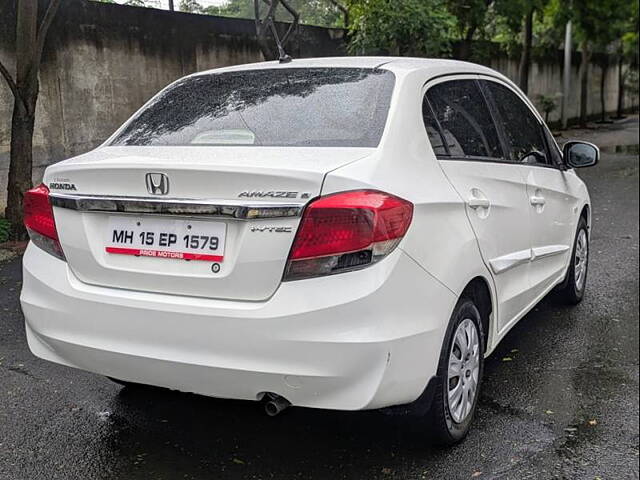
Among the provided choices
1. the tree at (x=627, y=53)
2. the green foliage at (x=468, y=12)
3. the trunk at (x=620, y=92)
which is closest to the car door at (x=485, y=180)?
the green foliage at (x=468, y=12)

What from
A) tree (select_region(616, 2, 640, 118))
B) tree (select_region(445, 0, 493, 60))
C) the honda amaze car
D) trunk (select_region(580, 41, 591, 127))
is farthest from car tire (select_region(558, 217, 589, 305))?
tree (select_region(616, 2, 640, 118))

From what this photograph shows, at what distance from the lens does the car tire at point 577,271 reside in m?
5.27

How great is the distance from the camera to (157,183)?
9.25 feet

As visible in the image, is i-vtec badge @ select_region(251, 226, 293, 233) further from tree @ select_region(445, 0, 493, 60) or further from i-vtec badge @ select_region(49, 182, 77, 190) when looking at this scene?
tree @ select_region(445, 0, 493, 60)

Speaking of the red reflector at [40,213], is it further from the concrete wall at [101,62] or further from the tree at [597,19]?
the tree at [597,19]

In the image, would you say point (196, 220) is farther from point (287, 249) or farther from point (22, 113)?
point (22, 113)

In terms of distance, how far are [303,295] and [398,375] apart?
0.47 m

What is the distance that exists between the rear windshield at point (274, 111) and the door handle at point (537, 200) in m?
1.28

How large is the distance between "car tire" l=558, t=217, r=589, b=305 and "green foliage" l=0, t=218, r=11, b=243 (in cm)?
521

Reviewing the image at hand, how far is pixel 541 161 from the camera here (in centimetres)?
464

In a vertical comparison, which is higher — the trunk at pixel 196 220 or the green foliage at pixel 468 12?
the green foliage at pixel 468 12

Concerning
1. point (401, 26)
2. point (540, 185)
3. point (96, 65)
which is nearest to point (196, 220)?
point (540, 185)

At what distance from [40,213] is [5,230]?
15.3 feet

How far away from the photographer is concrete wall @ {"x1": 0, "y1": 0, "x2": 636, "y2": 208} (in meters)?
8.43
